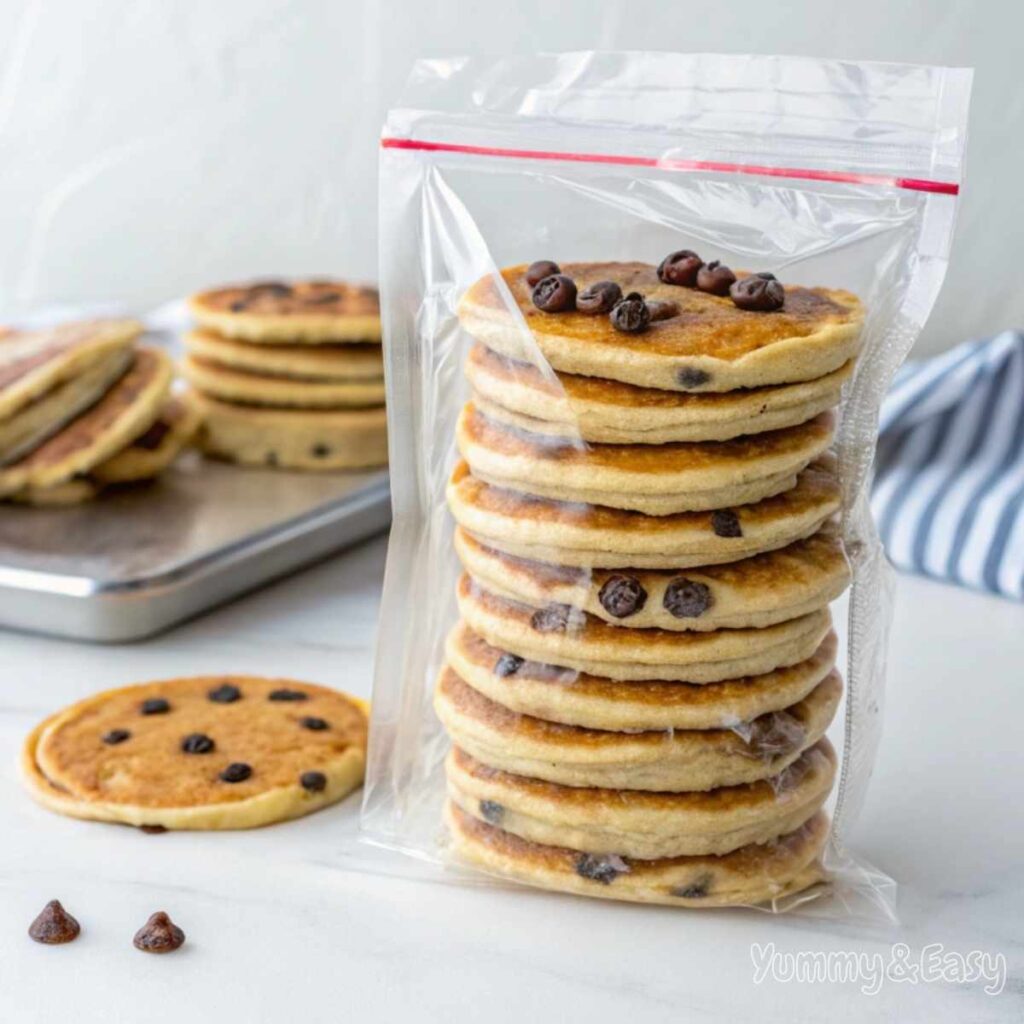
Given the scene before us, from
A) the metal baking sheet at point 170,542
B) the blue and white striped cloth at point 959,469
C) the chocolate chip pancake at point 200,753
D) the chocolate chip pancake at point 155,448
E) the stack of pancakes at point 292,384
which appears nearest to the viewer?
the chocolate chip pancake at point 200,753

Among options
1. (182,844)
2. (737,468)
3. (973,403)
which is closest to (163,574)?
(182,844)

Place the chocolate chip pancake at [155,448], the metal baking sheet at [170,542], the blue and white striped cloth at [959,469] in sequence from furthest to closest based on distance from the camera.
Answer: the chocolate chip pancake at [155,448]
the blue and white striped cloth at [959,469]
the metal baking sheet at [170,542]

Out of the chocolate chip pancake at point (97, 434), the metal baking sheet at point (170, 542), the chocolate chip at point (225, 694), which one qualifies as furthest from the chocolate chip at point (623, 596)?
the chocolate chip pancake at point (97, 434)

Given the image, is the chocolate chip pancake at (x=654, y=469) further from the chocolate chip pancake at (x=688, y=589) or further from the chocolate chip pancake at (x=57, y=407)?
the chocolate chip pancake at (x=57, y=407)

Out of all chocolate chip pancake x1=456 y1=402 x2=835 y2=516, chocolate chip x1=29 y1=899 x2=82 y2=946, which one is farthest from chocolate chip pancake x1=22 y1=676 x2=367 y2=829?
chocolate chip pancake x1=456 y1=402 x2=835 y2=516

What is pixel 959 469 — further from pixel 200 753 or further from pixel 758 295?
pixel 200 753

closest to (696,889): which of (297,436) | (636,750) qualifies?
(636,750)
